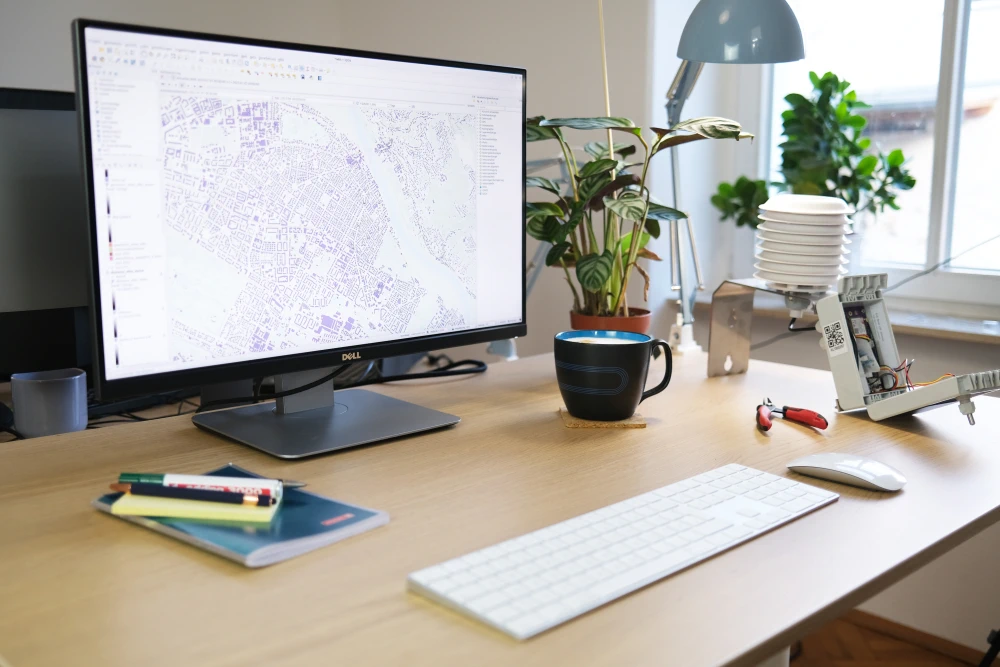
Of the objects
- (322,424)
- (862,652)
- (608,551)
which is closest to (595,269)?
(322,424)

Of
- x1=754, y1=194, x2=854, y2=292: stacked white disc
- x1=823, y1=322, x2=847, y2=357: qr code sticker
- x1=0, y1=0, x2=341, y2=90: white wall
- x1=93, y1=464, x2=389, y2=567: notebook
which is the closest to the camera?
x1=93, y1=464, x2=389, y2=567: notebook

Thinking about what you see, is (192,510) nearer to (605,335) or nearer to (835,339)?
(605,335)

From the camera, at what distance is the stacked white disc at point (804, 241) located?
1279mm

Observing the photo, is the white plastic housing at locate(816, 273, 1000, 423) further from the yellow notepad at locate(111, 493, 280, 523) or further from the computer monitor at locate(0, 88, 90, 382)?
the computer monitor at locate(0, 88, 90, 382)

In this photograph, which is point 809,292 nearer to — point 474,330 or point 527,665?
point 474,330

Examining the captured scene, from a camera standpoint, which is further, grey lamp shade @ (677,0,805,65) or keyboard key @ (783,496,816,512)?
grey lamp shade @ (677,0,805,65)

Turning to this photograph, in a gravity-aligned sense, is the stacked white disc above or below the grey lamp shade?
below

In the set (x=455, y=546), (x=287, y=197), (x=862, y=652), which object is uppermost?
(x=287, y=197)

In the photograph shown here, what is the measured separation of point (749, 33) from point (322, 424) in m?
0.82

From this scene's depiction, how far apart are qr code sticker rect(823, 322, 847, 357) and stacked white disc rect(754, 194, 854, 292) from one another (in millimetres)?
132

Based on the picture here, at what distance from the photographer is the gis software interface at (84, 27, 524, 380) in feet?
2.69

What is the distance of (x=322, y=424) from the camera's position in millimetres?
1026

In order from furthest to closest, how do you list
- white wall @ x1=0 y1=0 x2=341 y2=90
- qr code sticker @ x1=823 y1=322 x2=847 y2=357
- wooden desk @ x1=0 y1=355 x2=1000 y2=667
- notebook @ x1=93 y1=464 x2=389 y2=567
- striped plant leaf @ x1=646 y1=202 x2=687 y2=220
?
white wall @ x1=0 y1=0 x2=341 y2=90 → striped plant leaf @ x1=646 y1=202 x2=687 y2=220 → qr code sticker @ x1=823 y1=322 x2=847 y2=357 → notebook @ x1=93 y1=464 x2=389 y2=567 → wooden desk @ x1=0 y1=355 x2=1000 y2=667

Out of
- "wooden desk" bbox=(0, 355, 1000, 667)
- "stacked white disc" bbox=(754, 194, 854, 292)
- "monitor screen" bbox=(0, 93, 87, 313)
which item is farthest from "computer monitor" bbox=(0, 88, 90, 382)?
"stacked white disc" bbox=(754, 194, 854, 292)
